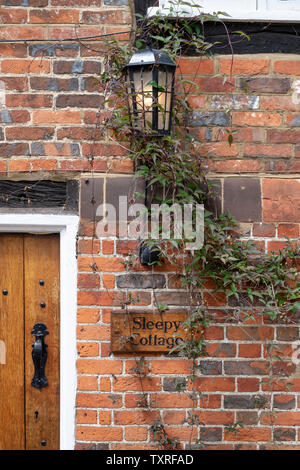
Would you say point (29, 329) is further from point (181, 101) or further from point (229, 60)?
point (229, 60)

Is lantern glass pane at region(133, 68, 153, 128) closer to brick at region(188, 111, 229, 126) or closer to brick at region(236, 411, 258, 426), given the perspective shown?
brick at region(188, 111, 229, 126)

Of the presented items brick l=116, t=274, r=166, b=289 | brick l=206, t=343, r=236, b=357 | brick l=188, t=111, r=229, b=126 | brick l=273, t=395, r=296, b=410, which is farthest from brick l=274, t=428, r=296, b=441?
brick l=188, t=111, r=229, b=126

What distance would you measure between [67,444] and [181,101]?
191 cm

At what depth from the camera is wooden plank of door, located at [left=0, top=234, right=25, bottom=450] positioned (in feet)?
7.93

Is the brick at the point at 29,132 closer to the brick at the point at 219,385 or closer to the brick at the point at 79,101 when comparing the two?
the brick at the point at 79,101

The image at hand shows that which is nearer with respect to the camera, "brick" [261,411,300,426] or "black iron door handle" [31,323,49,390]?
"brick" [261,411,300,426]

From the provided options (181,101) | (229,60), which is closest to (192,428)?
(181,101)

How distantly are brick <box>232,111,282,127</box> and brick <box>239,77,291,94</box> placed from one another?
13 cm

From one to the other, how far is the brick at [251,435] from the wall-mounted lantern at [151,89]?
160 centimetres

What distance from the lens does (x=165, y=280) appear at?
2307 mm

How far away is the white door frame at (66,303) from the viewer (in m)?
2.33

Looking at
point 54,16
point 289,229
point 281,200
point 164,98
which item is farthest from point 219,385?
point 54,16

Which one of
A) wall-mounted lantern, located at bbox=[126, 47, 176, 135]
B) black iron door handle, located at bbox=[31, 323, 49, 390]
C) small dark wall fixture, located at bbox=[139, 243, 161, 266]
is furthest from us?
black iron door handle, located at bbox=[31, 323, 49, 390]

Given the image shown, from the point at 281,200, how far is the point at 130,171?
32.4 inches
